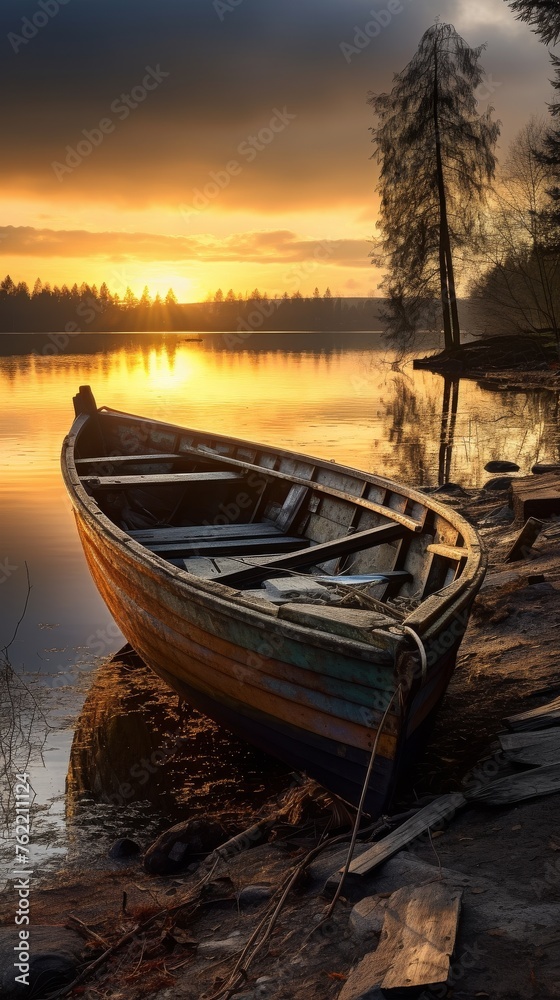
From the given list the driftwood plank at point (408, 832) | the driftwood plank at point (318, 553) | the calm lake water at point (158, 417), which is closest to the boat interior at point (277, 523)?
the driftwood plank at point (318, 553)

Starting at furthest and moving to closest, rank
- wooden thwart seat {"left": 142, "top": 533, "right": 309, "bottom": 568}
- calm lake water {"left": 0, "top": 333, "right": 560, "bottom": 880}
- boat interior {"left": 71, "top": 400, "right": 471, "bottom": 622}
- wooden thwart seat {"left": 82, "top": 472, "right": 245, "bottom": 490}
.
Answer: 1. wooden thwart seat {"left": 82, "top": 472, "right": 245, "bottom": 490}
2. wooden thwart seat {"left": 142, "top": 533, "right": 309, "bottom": 568}
3. calm lake water {"left": 0, "top": 333, "right": 560, "bottom": 880}
4. boat interior {"left": 71, "top": 400, "right": 471, "bottom": 622}

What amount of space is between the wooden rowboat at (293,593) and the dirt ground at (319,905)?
45cm

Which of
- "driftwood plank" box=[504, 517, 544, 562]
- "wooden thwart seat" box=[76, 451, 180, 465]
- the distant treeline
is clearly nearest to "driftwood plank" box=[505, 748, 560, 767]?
"driftwood plank" box=[504, 517, 544, 562]

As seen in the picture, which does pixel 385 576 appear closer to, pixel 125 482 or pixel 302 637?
pixel 302 637

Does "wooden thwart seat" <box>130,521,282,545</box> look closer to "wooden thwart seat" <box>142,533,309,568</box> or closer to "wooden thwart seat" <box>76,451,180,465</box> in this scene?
"wooden thwart seat" <box>142,533,309,568</box>

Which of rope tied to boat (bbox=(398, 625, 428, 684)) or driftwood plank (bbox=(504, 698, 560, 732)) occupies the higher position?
rope tied to boat (bbox=(398, 625, 428, 684))

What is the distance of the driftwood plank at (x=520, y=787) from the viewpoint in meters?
3.80

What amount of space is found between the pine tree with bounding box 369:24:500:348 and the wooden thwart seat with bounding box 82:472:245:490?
1021 inches

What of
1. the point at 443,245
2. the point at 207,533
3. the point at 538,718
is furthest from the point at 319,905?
the point at 443,245

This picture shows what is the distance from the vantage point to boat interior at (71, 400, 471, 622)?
18.9 feet

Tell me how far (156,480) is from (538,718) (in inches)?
214
